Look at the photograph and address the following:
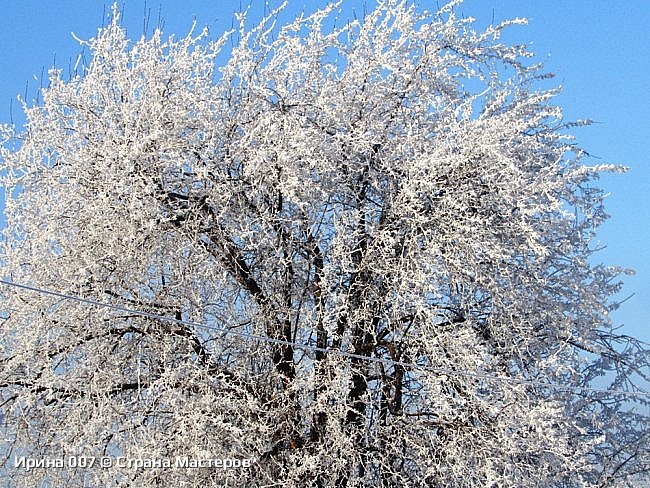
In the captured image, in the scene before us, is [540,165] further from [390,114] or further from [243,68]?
[243,68]

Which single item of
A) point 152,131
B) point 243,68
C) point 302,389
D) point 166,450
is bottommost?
point 166,450

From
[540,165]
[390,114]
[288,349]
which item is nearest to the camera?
[288,349]

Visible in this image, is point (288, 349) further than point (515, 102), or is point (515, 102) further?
point (515, 102)

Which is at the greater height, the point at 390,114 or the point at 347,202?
the point at 390,114

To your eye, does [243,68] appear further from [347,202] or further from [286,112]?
[347,202]

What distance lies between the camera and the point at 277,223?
7750 millimetres

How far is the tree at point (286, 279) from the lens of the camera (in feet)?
23.9

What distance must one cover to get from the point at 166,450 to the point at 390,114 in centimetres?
370

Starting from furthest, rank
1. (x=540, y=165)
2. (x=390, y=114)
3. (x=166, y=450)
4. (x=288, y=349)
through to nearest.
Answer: (x=540, y=165) → (x=390, y=114) → (x=288, y=349) → (x=166, y=450)

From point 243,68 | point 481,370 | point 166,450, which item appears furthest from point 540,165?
point 166,450

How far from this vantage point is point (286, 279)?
25.5 feet

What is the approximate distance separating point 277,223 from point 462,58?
268cm

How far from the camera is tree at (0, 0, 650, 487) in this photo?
728 centimetres

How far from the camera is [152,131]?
7605 millimetres
